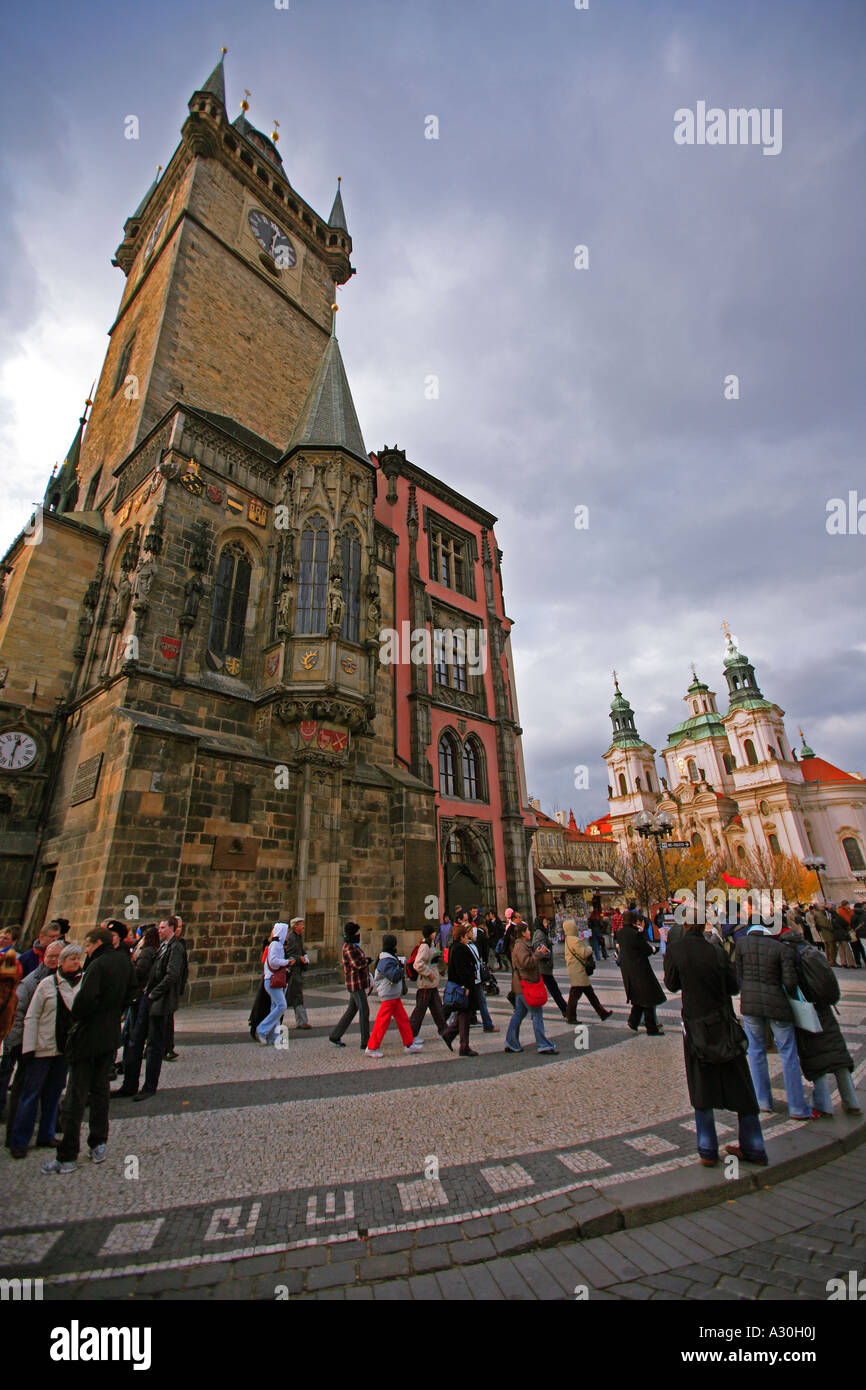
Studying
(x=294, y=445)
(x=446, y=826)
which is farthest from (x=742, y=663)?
(x=294, y=445)

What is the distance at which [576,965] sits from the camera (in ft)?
26.9

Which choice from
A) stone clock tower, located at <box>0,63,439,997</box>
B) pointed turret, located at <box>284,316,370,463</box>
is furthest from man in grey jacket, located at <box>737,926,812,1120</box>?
pointed turret, located at <box>284,316,370,463</box>

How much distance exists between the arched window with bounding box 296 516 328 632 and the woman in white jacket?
405 inches

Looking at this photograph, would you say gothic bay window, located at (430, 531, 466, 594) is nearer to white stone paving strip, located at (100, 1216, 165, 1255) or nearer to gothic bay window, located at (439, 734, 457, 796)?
gothic bay window, located at (439, 734, 457, 796)

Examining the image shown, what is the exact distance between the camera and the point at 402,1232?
2.97 metres

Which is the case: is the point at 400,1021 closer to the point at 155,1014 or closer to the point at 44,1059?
the point at 155,1014

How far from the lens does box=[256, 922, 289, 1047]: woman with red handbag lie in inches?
299

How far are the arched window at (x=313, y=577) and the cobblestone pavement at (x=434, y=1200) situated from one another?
33.7 feet

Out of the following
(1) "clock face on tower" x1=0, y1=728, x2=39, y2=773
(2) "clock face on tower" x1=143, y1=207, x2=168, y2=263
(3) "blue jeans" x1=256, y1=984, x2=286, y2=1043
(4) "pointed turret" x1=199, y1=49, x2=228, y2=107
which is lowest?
(3) "blue jeans" x1=256, y1=984, x2=286, y2=1043

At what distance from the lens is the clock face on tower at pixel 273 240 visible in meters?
22.5

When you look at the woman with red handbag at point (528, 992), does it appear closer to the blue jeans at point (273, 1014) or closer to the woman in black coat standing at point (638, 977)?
the woman in black coat standing at point (638, 977)

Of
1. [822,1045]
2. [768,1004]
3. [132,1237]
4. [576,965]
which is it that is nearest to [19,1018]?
[132,1237]

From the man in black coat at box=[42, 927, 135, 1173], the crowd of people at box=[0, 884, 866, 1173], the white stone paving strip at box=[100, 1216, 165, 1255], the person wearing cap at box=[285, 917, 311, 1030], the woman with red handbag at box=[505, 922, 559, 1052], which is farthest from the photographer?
the person wearing cap at box=[285, 917, 311, 1030]
